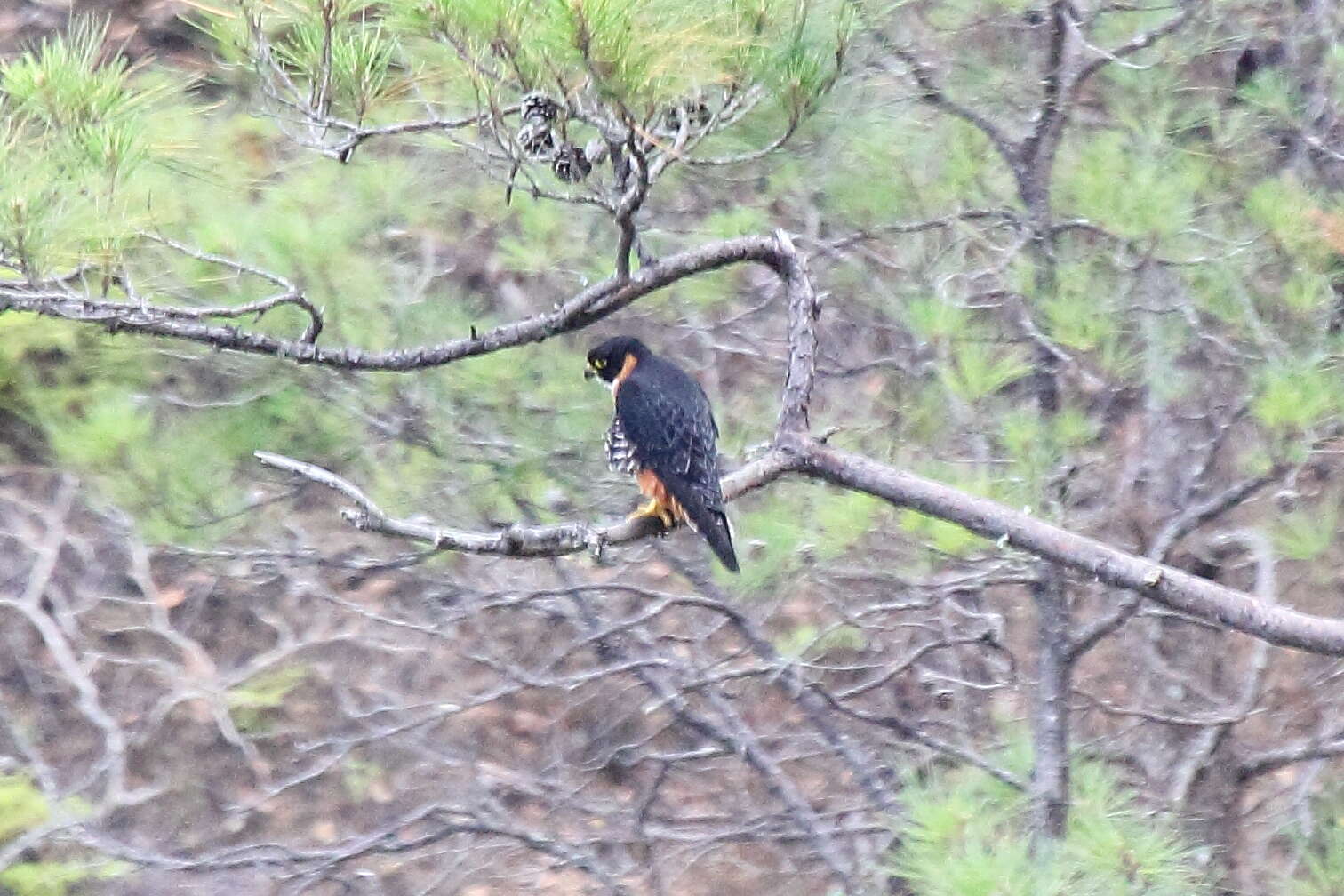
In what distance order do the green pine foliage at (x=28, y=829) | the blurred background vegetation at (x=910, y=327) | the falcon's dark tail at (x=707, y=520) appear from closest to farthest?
the falcon's dark tail at (x=707, y=520) < the blurred background vegetation at (x=910, y=327) < the green pine foliage at (x=28, y=829)

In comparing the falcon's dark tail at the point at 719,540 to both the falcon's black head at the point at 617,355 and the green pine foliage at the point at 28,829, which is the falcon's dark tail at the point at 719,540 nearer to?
the falcon's black head at the point at 617,355

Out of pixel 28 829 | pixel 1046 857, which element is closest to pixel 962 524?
pixel 1046 857

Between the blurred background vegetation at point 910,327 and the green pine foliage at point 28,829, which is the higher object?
the blurred background vegetation at point 910,327

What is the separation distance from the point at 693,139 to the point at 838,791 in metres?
3.51

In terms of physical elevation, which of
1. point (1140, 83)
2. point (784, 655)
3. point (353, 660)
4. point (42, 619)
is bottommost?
point (353, 660)

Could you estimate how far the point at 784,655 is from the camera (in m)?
3.74

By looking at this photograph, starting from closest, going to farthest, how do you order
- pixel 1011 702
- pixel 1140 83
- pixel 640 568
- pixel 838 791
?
pixel 1140 83, pixel 1011 702, pixel 838 791, pixel 640 568

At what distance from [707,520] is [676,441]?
17 centimetres

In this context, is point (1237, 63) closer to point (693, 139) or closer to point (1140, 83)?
point (1140, 83)

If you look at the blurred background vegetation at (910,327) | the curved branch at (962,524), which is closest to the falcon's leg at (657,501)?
the blurred background vegetation at (910,327)

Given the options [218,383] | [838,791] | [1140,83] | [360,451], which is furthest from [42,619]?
[1140,83]

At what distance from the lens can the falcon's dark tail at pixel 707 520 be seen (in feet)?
8.80

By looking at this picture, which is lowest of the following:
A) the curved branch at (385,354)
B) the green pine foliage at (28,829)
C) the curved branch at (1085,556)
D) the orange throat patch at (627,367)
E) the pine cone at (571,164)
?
the green pine foliage at (28,829)

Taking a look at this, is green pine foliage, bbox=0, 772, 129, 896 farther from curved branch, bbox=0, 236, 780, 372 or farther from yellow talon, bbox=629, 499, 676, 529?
curved branch, bbox=0, 236, 780, 372
